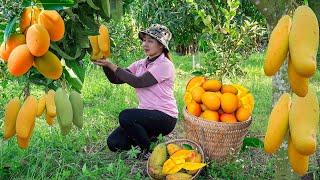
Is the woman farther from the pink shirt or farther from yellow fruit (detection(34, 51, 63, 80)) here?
yellow fruit (detection(34, 51, 63, 80))

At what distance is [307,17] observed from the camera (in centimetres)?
98

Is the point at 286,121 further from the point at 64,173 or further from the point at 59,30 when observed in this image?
the point at 64,173

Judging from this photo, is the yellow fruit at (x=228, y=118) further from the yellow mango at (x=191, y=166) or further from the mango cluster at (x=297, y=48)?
the mango cluster at (x=297, y=48)

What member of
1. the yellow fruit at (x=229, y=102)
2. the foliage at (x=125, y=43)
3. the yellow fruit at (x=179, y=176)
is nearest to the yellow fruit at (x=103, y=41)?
the yellow fruit at (x=179, y=176)

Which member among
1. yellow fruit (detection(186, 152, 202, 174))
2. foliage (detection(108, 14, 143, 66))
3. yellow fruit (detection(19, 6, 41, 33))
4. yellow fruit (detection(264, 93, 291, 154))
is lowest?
foliage (detection(108, 14, 143, 66))

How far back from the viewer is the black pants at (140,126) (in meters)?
3.50

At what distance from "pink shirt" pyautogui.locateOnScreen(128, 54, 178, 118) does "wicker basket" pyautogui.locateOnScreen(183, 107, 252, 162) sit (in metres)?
0.20

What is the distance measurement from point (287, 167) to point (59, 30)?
1.15 meters

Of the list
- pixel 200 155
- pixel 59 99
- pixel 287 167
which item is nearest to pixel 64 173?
pixel 200 155

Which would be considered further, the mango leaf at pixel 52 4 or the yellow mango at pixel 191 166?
the yellow mango at pixel 191 166

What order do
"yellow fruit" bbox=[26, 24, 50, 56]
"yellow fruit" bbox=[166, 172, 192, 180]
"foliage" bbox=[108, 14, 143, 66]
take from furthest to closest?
1. "foliage" bbox=[108, 14, 143, 66]
2. "yellow fruit" bbox=[166, 172, 192, 180]
3. "yellow fruit" bbox=[26, 24, 50, 56]

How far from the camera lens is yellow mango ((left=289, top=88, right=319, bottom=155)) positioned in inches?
37.4

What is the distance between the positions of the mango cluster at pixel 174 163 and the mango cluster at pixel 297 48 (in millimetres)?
2068

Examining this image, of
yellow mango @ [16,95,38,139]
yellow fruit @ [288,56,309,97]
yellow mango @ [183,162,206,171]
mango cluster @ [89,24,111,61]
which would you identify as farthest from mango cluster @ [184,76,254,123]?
yellow fruit @ [288,56,309,97]
